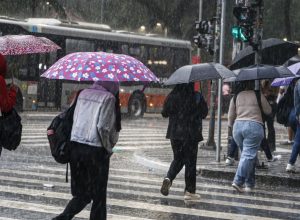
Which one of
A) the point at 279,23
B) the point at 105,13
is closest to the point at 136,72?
the point at 279,23

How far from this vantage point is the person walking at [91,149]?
23.2ft

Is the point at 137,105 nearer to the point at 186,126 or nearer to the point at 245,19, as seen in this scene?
the point at 245,19

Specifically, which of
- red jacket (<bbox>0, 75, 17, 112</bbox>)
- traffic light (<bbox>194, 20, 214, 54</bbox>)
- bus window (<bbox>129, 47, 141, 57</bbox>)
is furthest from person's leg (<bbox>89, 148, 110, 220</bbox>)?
bus window (<bbox>129, 47, 141, 57</bbox>)

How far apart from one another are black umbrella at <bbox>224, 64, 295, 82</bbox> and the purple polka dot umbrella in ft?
12.5

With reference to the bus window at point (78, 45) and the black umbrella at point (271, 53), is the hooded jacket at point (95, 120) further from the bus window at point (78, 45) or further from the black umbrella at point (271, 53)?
the bus window at point (78, 45)

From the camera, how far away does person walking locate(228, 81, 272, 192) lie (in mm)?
11195

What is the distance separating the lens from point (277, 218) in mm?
9148

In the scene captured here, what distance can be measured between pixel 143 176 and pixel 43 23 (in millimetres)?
17323

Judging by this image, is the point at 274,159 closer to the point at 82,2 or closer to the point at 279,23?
the point at 279,23

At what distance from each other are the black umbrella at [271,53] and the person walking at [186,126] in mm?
3308

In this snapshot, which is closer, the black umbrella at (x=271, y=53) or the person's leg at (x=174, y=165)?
the person's leg at (x=174, y=165)

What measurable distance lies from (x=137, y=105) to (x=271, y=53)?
59.2 feet

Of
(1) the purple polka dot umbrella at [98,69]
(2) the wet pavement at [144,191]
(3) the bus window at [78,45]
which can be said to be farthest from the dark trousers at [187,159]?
(3) the bus window at [78,45]

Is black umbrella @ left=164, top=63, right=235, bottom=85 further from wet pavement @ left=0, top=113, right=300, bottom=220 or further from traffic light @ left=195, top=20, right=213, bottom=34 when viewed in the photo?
traffic light @ left=195, top=20, right=213, bottom=34
